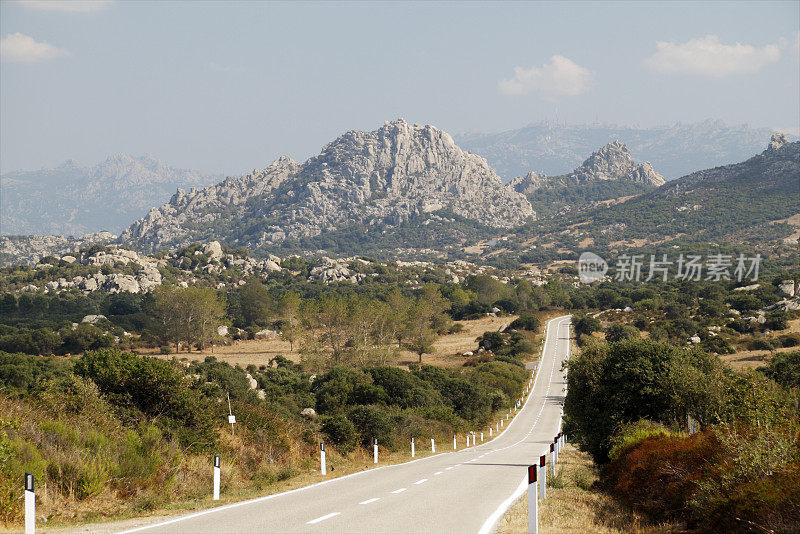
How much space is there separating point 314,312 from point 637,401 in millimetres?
56764

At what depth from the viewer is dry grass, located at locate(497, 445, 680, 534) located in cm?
944

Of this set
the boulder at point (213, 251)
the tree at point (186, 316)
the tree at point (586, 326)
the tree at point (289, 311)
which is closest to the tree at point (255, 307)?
the tree at point (289, 311)

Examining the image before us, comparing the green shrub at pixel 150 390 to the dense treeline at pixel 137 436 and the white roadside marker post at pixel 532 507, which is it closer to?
the dense treeline at pixel 137 436

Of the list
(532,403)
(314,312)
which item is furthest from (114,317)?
(532,403)

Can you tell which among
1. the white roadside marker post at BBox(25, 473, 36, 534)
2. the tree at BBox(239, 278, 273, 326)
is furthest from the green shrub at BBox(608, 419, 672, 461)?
the tree at BBox(239, 278, 273, 326)

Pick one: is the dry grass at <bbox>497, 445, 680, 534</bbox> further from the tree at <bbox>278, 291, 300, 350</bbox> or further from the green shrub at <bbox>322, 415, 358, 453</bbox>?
the tree at <bbox>278, 291, 300, 350</bbox>

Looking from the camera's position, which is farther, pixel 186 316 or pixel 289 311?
pixel 289 311

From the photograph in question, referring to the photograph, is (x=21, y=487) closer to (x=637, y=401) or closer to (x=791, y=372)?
(x=637, y=401)

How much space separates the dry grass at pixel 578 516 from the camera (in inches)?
372

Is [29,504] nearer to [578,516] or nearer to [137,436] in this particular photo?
[137,436]

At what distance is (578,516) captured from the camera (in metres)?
10.8

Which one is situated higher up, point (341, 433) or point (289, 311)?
point (289, 311)

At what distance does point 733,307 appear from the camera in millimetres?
88875

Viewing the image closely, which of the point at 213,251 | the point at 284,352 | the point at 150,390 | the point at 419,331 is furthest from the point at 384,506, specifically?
the point at 213,251
